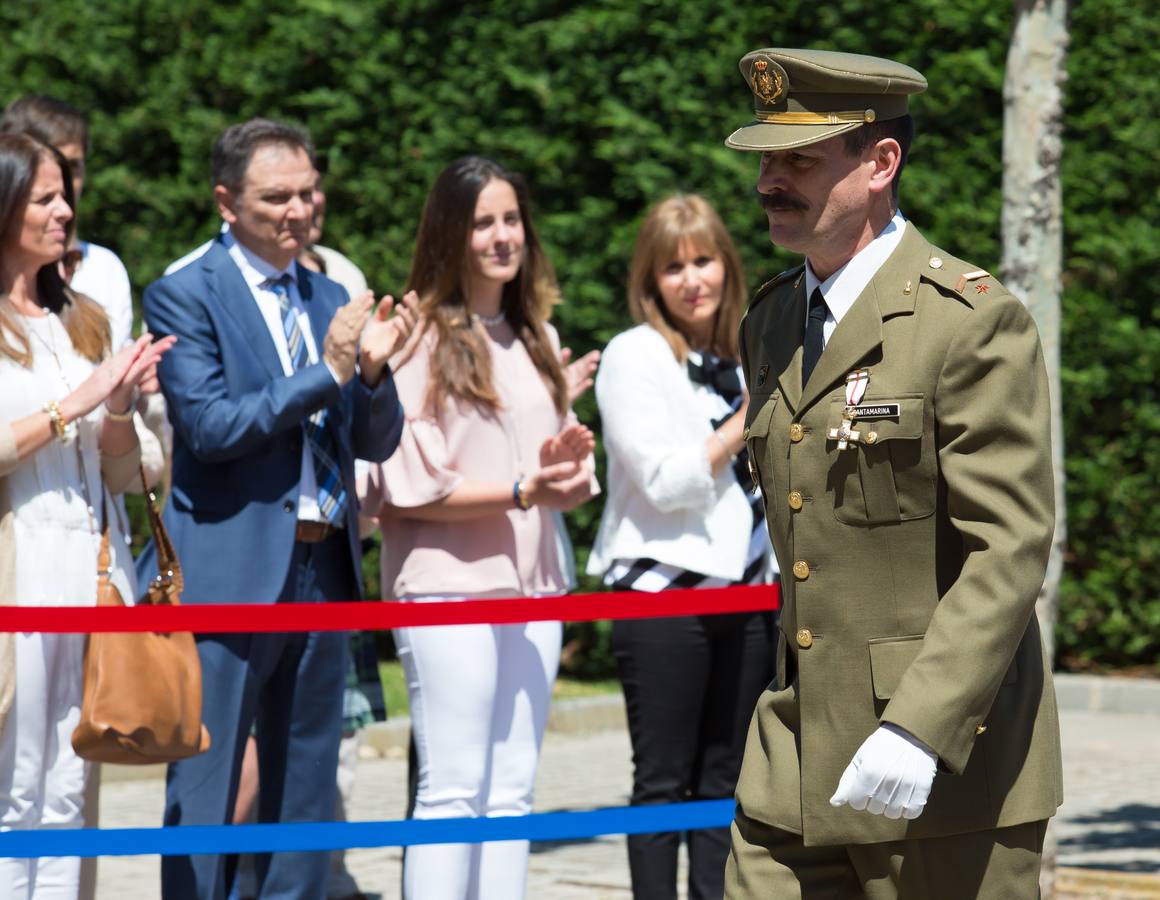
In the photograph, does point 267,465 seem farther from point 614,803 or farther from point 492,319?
point 614,803

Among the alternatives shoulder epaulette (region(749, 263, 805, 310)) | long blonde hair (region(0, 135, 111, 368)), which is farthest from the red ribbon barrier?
shoulder epaulette (region(749, 263, 805, 310))

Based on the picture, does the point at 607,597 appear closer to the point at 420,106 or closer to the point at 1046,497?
the point at 1046,497

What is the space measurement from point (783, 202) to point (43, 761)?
91.6 inches

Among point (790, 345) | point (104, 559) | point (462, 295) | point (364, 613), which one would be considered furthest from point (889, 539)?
point (462, 295)

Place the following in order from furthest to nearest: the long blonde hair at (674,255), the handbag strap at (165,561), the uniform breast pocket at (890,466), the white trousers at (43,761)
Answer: the long blonde hair at (674,255) → the handbag strap at (165,561) → the white trousers at (43,761) → the uniform breast pocket at (890,466)

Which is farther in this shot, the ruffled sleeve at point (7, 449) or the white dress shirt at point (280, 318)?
the white dress shirt at point (280, 318)

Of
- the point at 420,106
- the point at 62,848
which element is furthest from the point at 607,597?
the point at 420,106

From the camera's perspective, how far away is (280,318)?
481cm

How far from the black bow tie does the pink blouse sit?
0.50 metres

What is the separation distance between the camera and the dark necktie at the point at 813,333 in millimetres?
3146

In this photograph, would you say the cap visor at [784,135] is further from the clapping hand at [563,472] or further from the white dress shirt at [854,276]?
the clapping hand at [563,472]

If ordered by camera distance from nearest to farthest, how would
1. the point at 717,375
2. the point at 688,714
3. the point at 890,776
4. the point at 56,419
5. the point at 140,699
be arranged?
the point at 890,776 → the point at 140,699 → the point at 56,419 → the point at 688,714 → the point at 717,375

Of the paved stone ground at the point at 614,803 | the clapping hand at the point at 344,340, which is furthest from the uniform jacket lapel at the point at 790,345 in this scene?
the paved stone ground at the point at 614,803

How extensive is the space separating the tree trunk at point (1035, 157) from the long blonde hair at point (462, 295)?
1313 millimetres
